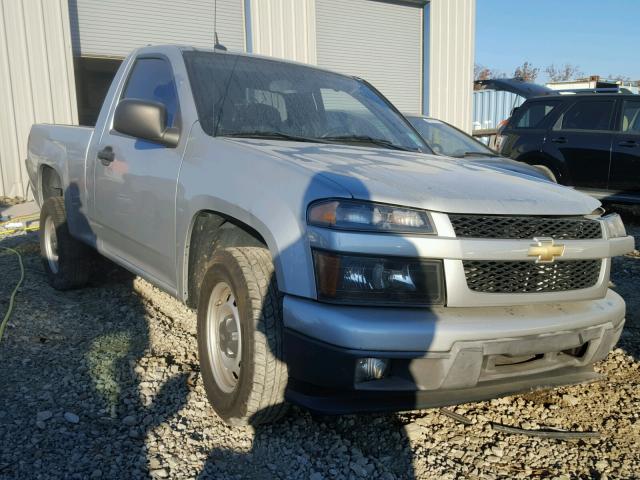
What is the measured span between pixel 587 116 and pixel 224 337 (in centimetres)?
783

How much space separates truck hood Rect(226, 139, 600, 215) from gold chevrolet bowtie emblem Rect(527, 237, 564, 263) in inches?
5.2

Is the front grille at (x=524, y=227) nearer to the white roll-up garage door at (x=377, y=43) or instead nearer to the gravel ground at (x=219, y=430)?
the gravel ground at (x=219, y=430)

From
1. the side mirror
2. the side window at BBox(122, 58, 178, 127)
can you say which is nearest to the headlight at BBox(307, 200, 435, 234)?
the side mirror

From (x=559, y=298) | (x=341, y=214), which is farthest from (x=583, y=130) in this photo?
(x=341, y=214)

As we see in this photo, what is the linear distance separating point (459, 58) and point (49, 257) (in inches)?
474

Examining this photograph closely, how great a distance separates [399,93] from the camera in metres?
14.3

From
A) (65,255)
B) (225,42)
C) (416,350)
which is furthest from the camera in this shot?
(225,42)

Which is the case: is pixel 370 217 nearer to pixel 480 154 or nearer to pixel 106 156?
pixel 106 156

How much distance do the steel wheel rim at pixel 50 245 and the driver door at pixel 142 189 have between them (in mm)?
1031

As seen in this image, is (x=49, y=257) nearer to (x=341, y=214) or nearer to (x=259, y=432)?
(x=259, y=432)

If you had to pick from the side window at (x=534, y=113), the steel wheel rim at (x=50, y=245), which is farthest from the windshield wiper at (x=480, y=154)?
the steel wheel rim at (x=50, y=245)

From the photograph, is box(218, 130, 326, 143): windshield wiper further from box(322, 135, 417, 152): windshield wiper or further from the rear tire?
the rear tire

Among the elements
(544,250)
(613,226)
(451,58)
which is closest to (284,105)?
(544,250)

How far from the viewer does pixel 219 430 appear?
2746 mm
